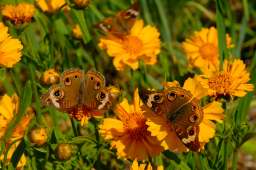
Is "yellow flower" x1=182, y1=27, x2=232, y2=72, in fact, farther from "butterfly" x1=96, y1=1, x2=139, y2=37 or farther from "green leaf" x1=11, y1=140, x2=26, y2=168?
"green leaf" x1=11, y1=140, x2=26, y2=168

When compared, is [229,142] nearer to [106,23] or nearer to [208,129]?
[208,129]

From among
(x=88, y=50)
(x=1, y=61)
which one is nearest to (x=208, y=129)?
(x=1, y=61)

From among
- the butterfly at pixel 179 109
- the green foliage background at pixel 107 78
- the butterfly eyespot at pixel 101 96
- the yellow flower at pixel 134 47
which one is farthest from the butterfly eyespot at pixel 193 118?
the yellow flower at pixel 134 47

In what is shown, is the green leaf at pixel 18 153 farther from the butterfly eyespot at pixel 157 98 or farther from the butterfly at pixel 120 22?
the butterfly at pixel 120 22

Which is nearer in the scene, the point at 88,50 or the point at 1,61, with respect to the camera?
the point at 1,61

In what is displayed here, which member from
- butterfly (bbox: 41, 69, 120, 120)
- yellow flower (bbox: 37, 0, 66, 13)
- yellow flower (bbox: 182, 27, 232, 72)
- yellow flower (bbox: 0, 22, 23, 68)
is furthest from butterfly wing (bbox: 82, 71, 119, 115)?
yellow flower (bbox: 182, 27, 232, 72)
